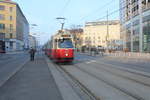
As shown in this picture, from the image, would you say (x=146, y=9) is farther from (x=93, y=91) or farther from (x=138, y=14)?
(x=93, y=91)

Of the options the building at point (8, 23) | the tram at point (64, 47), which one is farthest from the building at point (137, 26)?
the building at point (8, 23)

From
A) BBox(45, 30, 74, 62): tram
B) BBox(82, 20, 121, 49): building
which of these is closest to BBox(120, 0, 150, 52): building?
BBox(45, 30, 74, 62): tram

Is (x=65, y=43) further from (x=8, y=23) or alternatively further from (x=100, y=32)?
(x=100, y=32)

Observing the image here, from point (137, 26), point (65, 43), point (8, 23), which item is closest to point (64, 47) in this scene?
point (65, 43)

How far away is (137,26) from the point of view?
49125 millimetres

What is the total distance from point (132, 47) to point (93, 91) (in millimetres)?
47976

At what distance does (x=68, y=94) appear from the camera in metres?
7.00

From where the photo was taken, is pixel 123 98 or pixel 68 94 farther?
pixel 68 94

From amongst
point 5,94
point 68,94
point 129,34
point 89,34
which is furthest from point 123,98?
point 89,34

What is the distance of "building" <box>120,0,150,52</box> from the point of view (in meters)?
42.7

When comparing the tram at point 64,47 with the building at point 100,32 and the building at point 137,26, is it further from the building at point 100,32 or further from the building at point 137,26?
the building at point 100,32

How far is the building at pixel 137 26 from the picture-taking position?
42.7 meters

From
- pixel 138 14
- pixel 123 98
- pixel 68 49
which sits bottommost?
pixel 123 98

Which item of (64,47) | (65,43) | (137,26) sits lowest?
(64,47)
